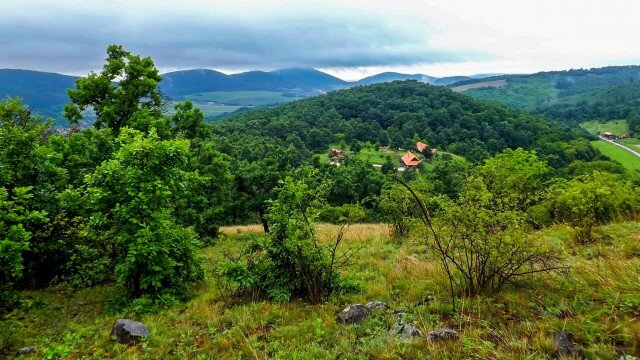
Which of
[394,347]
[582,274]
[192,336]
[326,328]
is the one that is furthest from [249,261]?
[582,274]

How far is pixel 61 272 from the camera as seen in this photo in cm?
1217

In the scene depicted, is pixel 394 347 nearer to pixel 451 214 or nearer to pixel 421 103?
pixel 451 214

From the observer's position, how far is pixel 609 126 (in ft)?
522

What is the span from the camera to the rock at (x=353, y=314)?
660 centimetres

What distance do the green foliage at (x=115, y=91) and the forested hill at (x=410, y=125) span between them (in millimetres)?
67373

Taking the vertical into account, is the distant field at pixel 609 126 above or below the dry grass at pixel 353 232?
below

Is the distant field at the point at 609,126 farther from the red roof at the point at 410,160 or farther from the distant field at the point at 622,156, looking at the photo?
the red roof at the point at 410,160

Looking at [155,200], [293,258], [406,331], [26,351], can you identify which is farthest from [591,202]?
[26,351]

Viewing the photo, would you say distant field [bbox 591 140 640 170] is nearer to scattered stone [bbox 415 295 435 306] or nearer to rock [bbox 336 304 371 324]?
scattered stone [bbox 415 295 435 306]

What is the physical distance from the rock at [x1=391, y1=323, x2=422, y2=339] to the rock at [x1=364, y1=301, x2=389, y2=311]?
0.82 metres

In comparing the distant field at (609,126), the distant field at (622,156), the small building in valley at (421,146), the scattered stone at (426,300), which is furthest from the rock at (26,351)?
the distant field at (609,126)

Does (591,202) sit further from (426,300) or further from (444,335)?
(444,335)

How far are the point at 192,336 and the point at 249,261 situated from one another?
2.24 metres

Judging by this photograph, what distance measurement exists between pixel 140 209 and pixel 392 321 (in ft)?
22.6
